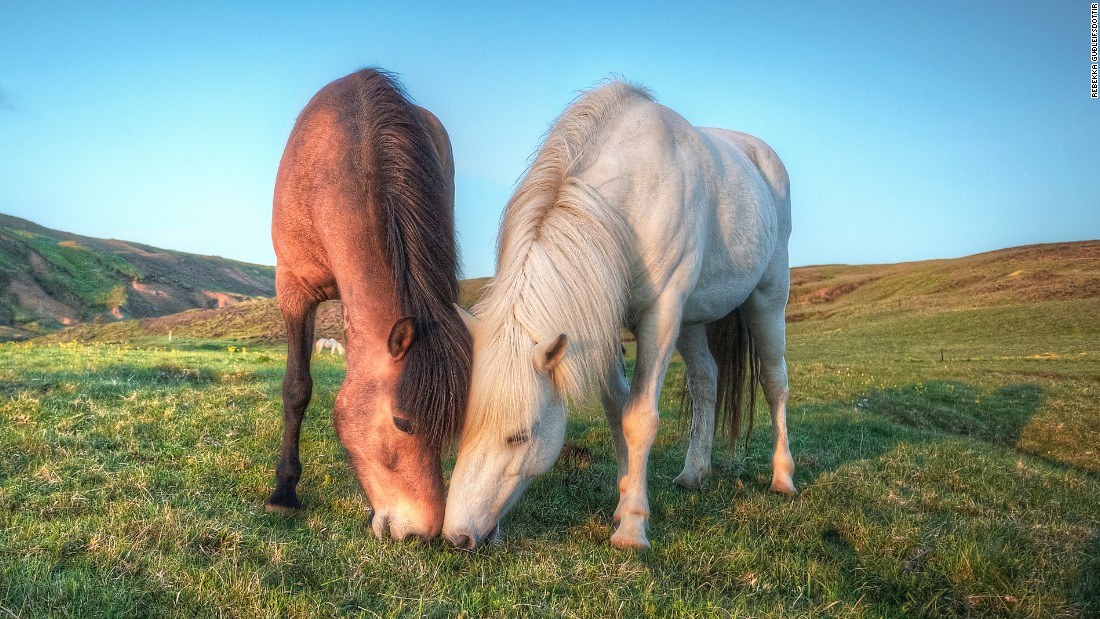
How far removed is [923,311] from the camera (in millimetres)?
32469

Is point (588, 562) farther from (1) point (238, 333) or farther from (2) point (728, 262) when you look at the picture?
(1) point (238, 333)

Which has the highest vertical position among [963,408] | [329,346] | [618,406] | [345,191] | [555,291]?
[345,191]

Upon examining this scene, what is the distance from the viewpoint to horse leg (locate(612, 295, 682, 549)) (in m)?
3.76

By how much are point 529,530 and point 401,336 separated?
1.34 metres

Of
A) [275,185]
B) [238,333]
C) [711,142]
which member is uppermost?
[711,142]

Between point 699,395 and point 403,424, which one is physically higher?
point 403,424

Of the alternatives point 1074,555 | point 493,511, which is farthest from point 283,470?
point 1074,555

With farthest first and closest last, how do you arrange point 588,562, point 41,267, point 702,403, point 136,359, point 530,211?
1. point 41,267
2. point 136,359
3. point 702,403
4. point 530,211
5. point 588,562

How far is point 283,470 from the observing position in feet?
13.0

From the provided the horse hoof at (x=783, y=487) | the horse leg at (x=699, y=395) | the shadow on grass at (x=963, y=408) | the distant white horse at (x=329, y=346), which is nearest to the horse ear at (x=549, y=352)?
the horse leg at (x=699, y=395)

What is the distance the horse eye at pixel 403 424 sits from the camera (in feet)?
10.4

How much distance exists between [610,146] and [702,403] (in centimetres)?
253

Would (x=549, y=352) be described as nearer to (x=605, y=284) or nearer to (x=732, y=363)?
(x=605, y=284)

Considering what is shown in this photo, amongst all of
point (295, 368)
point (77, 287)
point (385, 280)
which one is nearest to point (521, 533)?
point (385, 280)
